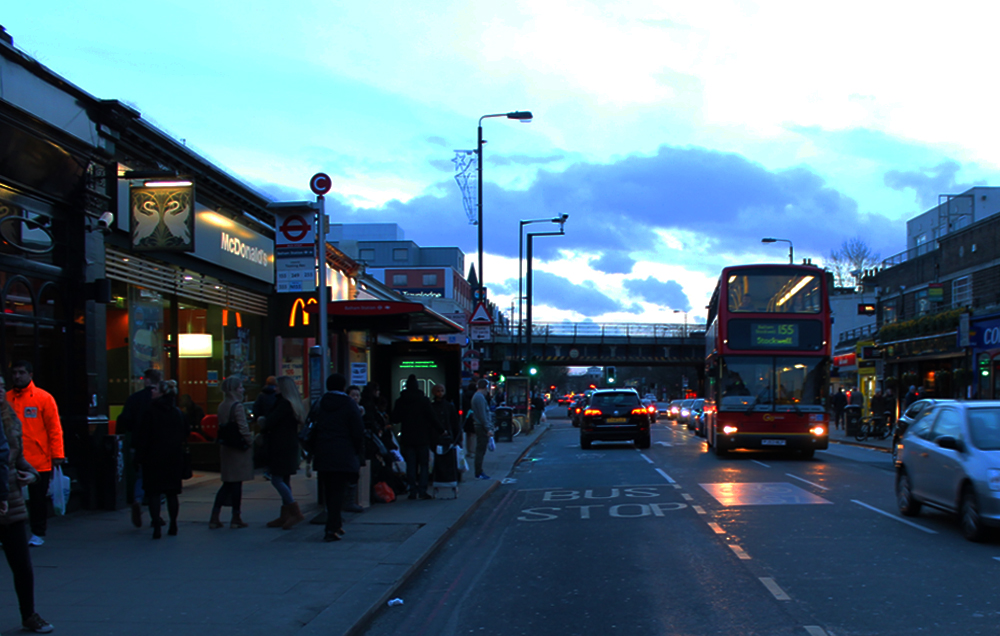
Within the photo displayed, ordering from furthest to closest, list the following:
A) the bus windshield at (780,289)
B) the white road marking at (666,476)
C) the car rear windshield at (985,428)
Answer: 1. the bus windshield at (780,289)
2. the white road marking at (666,476)
3. the car rear windshield at (985,428)

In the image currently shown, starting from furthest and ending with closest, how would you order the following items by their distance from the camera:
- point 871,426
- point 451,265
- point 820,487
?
point 451,265, point 871,426, point 820,487

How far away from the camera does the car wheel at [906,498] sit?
433 inches

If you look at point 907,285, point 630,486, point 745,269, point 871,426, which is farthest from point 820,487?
point 907,285

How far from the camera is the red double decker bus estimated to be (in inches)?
797

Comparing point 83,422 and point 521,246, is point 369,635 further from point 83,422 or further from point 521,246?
point 521,246

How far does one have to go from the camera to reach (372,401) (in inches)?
505

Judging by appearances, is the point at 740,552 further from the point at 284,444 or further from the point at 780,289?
the point at 780,289

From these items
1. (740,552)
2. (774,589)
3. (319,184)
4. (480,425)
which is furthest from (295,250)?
(774,589)

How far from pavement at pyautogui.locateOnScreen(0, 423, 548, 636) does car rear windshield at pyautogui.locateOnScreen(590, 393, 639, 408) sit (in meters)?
14.8

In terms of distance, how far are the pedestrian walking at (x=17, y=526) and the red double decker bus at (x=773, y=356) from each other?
16.7m

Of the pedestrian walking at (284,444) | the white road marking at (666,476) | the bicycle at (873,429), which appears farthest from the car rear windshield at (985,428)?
the bicycle at (873,429)

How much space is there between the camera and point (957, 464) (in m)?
9.56

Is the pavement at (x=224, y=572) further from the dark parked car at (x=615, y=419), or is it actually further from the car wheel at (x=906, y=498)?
the dark parked car at (x=615, y=419)

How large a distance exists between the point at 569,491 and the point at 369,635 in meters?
9.04
